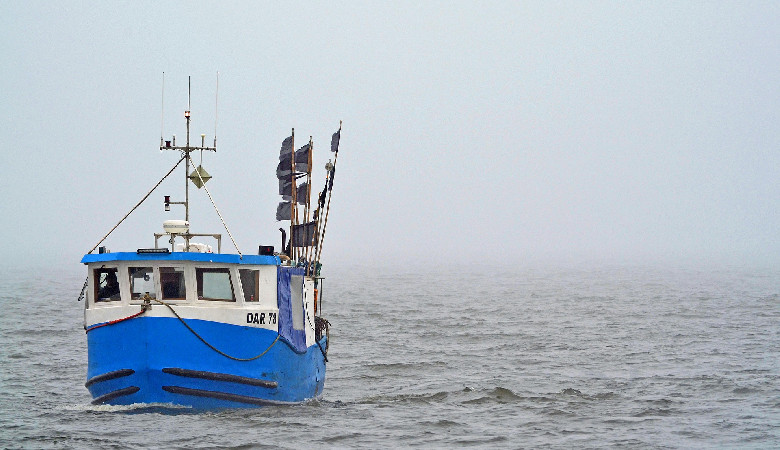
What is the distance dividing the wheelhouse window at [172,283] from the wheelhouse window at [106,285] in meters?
1.06

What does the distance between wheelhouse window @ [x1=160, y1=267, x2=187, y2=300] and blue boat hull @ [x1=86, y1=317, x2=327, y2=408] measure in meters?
0.67

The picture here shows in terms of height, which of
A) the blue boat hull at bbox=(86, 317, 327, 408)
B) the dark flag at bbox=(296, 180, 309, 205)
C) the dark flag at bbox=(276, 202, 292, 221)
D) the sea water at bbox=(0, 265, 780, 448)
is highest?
the dark flag at bbox=(296, 180, 309, 205)

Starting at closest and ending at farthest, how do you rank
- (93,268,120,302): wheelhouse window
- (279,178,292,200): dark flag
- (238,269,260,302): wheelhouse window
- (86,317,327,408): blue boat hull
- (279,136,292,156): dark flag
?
1. (86,317,327,408): blue boat hull
2. (93,268,120,302): wheelhouse window
3. (238,269,260,302): wheelhouse window
4. (279,136,292,156): dark flag
5. (279,178,292,200): dark flag

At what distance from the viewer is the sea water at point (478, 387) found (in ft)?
69.5

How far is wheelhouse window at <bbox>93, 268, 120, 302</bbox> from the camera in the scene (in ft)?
72.6

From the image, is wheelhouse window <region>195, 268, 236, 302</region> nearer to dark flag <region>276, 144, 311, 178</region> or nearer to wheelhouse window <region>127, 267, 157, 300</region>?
wheelhouse window <region>127, 267, 157, 300</region>

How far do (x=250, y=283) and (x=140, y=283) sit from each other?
241cm

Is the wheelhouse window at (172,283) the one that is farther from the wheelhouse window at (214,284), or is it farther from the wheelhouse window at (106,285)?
the wheelhouse window at (106,285)

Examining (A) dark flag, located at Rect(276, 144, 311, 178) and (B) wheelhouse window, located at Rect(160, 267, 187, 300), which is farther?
(A) dark flag, located at Rect(276, 144, 311, 178)

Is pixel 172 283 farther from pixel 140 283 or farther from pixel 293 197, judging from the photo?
pixel 293 197

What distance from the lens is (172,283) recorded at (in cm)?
2200

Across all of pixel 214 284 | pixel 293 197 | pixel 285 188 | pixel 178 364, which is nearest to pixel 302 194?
pixel 285 188

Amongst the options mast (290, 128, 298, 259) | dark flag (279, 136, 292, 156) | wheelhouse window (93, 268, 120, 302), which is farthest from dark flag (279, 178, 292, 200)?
wheelhouse window (93, 268, 120, 302)

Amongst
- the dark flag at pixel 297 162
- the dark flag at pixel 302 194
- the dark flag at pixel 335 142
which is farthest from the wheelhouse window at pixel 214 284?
the dark flag at pixel 335 142
